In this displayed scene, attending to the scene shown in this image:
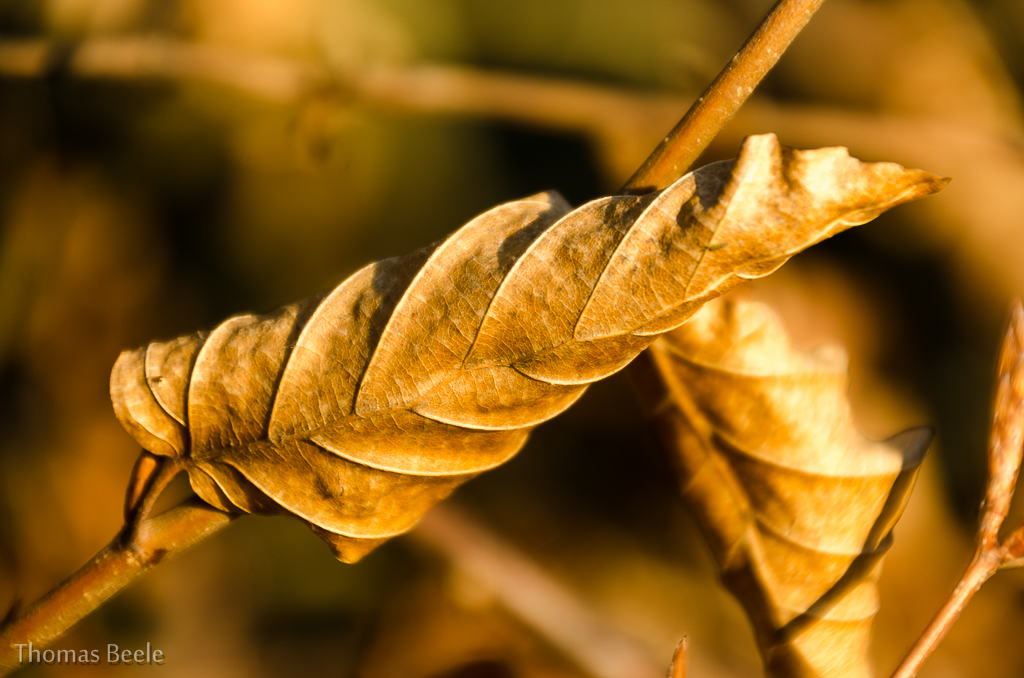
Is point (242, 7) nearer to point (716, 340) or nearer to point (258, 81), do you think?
point (258, 81)

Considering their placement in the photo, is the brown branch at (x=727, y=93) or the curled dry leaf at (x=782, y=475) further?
the curled dry leaf at (x=782, y=475)

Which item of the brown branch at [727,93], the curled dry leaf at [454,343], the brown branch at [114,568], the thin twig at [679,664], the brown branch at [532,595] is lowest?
the brown branch at [532,595]

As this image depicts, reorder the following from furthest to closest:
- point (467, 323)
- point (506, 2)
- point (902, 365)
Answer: point (506, 2) < point (902, 365) < point (467, 323)

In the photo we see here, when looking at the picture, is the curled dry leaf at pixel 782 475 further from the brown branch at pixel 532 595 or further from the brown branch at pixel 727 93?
the brown branch at pixel 532 595

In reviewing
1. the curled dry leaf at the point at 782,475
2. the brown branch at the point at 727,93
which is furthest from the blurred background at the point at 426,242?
the brown branch at the point at 727,93

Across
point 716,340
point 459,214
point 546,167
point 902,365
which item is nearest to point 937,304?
point 902,365

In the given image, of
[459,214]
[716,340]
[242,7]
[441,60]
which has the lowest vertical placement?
[716,340]
